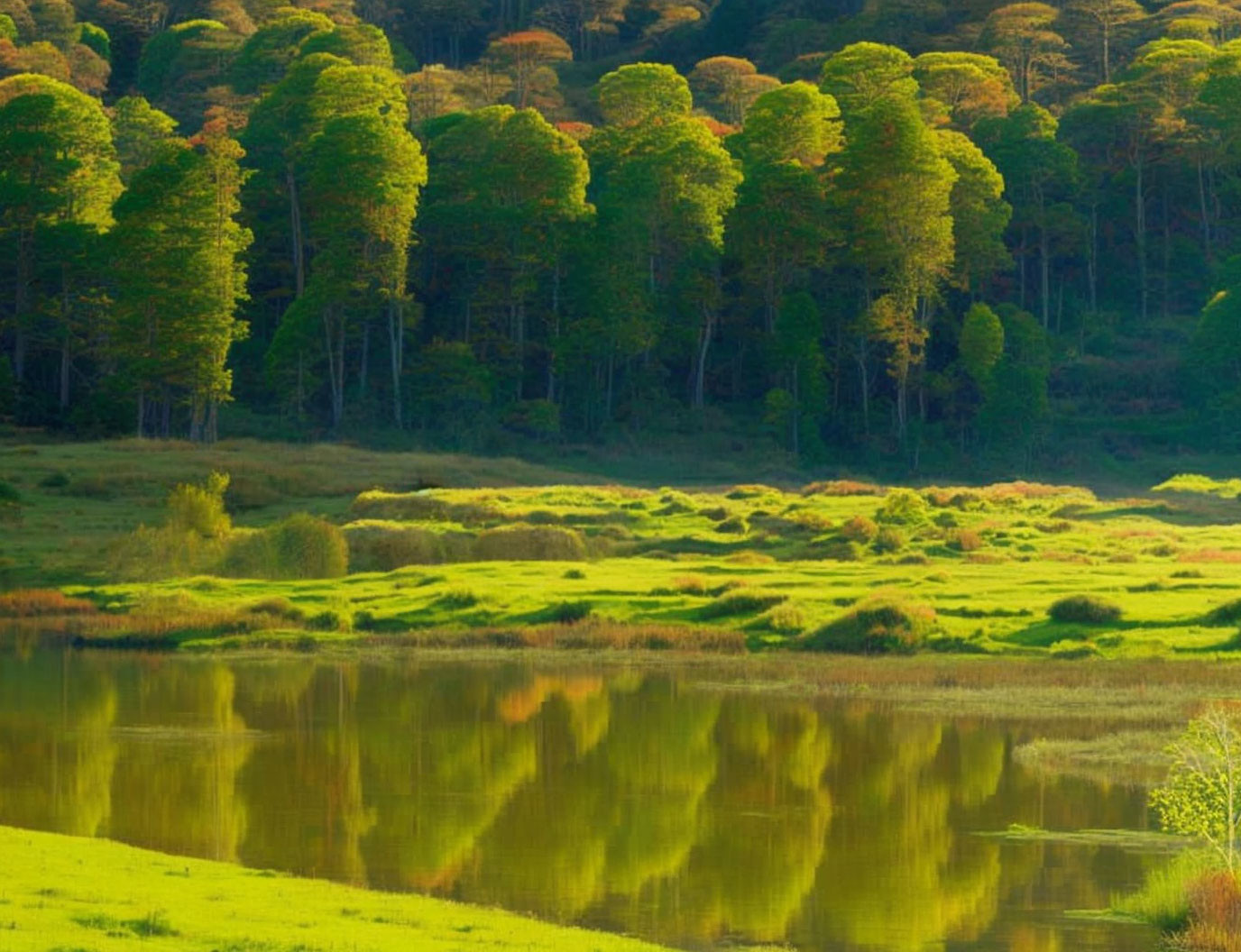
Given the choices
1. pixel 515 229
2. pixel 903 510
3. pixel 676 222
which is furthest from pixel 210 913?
pixel 676 222

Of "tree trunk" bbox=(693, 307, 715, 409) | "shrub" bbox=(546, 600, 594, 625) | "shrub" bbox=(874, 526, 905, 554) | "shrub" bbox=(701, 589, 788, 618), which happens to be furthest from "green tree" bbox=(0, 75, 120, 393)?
"shrub" bbox=(701, 589, 788, 618)

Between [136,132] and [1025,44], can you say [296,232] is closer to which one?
[136,132]

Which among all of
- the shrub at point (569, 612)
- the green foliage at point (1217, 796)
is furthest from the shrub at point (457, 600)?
the green foliage at point (1217, 796)

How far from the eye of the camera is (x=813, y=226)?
10125 centimetres

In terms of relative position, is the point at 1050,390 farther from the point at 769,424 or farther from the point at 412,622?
the point at 412,622

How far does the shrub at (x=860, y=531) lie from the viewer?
216 ft

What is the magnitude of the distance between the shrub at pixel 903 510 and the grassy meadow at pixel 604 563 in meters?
0.11

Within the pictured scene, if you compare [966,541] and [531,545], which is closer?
[531,545]

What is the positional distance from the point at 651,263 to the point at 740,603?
52.3 meters

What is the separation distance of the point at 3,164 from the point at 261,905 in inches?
3027

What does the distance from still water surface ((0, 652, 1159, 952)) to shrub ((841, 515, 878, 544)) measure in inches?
778

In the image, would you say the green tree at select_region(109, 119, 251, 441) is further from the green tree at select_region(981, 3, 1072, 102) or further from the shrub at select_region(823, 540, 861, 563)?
the green tree at select_region(981, 3, 1072, 102)

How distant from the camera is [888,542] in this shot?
2547 inches

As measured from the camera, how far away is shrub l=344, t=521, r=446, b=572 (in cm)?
6331
